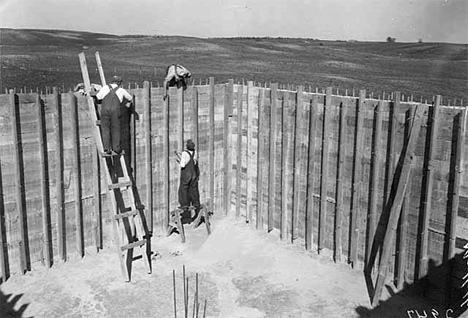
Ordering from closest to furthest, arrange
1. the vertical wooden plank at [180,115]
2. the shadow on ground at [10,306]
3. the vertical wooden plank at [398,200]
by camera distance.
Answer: the shadow on ground at [10,306] → the vertical wooden plank at [398,200] → the vertical wooden plank at [180,115]

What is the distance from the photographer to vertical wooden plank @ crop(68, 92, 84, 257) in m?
10.3

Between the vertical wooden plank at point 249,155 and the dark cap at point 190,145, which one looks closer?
the dark cap at point 190,145

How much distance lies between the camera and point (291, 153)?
11.7 m

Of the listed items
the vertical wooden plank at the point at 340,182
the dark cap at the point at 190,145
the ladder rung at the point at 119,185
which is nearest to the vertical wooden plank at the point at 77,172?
the ladder rung at the point at 119,185

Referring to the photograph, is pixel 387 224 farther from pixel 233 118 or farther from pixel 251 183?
pixel 233 118

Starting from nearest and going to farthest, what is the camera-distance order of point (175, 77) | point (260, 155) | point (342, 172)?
1. point (342, 172)
2. point (175, 77)
3. point (260, 155)

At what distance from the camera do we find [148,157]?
11781mm

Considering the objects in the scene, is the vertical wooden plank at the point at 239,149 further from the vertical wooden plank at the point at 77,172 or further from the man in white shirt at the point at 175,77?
the vertical wooden plank at the point at 77,172

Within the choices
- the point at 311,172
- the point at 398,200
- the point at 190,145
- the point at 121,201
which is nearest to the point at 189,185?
the point at 190,145

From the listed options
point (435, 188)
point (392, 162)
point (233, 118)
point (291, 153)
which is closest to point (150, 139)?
point (233, 118)

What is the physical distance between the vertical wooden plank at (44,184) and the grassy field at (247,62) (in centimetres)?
886

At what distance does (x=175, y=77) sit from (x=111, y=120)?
244 centimetres

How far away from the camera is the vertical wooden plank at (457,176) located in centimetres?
838

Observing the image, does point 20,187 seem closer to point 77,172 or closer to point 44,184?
point 44,184
